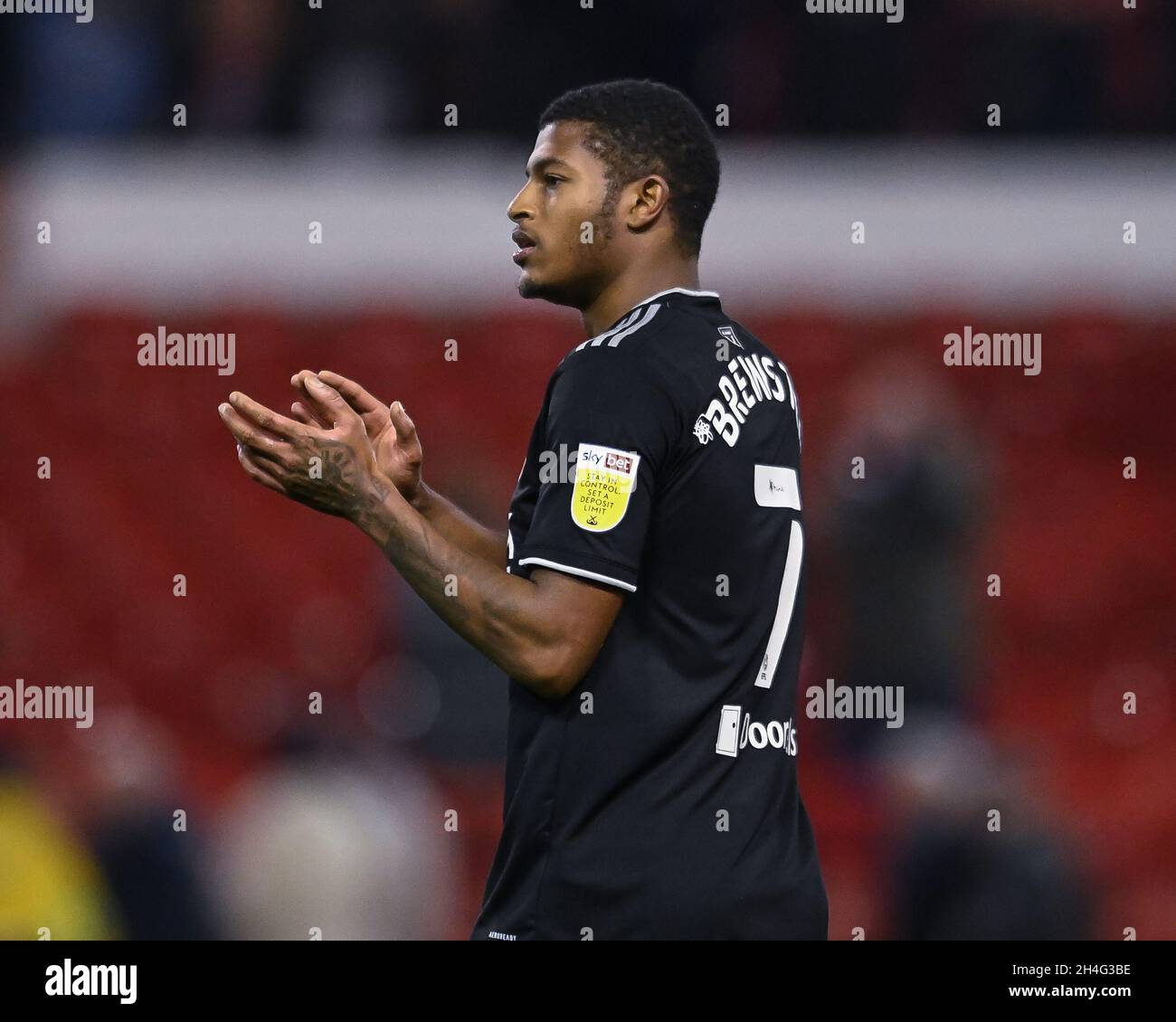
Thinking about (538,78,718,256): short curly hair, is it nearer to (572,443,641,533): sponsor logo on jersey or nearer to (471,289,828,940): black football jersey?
(471,289,828,940): black football jersey

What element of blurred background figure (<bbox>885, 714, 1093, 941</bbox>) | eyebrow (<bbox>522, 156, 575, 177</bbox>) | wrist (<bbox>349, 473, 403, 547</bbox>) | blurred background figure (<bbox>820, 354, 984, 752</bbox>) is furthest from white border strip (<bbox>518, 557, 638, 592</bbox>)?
blurred background figure (<bbox>820, 354, 984, 752</bbox>)

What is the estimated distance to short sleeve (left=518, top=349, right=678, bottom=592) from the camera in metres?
2.70

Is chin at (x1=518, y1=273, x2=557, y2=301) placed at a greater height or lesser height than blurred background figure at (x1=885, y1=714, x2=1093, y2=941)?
greater

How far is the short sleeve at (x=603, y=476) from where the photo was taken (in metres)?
2.70

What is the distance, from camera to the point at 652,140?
3.00m

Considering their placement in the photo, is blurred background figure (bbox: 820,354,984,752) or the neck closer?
the neck

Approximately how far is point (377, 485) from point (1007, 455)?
20.8 feet

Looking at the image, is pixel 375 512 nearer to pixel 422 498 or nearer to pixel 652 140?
pixel 422 498

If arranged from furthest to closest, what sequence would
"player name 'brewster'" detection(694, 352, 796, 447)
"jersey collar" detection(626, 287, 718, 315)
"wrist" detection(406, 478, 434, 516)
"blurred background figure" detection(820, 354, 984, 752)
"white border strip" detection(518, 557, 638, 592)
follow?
"blurred background figure" detection(820, 354, 984, 752) < "wrist" detection(406, 478, 434, 516) < "jersey collar" detection(626, 287, 718, 315) < "player name 'brewster'" detection(694, 352, 796, 447) < "white border strip" detection(518, 557, 638, 592)

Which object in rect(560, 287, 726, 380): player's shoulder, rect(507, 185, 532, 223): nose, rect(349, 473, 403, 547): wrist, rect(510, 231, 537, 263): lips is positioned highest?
rect(507, 185, 532, 223): nose

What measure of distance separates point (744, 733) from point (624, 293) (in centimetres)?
72

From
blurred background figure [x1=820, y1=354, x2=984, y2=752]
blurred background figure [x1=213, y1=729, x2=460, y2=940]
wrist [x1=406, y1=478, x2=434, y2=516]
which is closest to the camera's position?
wrist [x1=406, y1=478, x2=434, y2=516]

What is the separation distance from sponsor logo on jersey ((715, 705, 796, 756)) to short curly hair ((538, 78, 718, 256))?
758 millimetres

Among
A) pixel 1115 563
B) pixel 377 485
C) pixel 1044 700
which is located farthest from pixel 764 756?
pixel 1115 563
